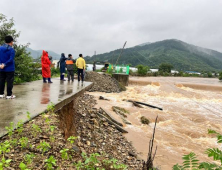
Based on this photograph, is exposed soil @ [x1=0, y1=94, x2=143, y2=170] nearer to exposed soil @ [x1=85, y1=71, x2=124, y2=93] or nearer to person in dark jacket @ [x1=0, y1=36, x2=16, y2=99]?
person in dark jacket @ [x1=0, y1=36, x2=16, y2=99]

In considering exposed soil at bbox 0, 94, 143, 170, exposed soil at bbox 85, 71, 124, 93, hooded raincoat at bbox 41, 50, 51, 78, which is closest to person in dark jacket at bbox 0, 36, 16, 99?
exposed soil at bbox 0, 94, 143, 170

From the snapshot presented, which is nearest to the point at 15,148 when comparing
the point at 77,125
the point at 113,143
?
the point at 77,125

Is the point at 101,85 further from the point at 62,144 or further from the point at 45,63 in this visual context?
the point at 62,144

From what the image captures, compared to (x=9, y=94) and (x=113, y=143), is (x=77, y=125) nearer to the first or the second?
(x=113, y=143)

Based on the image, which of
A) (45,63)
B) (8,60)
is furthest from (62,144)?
(45,63)

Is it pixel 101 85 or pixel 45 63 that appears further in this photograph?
pixel 101 85

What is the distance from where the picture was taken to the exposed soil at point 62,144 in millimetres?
2658

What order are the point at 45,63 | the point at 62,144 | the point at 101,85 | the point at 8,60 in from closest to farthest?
1. the point at 62,144
2. the point at 8,60
3. the point at 45,63
4. the point at 101,85

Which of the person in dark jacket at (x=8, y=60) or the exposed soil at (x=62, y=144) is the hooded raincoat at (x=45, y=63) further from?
the person in dark jacket at (x=8, y=60)

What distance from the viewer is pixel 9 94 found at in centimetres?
493

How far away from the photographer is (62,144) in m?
Answer: 3.23

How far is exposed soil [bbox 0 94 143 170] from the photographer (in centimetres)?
266

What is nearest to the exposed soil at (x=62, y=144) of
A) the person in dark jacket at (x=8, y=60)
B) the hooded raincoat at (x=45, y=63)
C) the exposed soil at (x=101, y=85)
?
the person in dark jacket at (x=8, y=60)

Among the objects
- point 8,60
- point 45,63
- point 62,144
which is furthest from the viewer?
point 45,63
